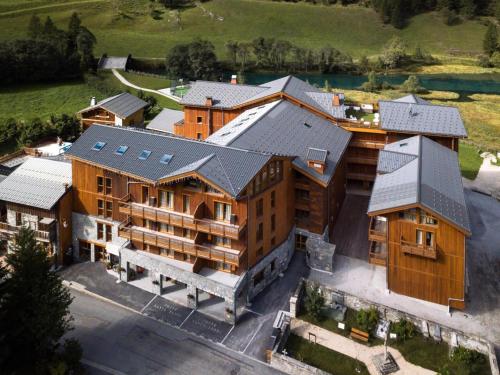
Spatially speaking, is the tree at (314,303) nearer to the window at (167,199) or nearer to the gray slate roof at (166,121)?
the window at (167,199)

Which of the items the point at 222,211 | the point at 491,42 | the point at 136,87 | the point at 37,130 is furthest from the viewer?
the point at 491,42

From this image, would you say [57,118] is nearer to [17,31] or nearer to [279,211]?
[279,211]

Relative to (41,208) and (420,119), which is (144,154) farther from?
(420,119)

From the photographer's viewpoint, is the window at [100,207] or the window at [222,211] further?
the window at [100,207]

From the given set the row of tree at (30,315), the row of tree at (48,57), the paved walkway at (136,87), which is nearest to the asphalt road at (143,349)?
the row of tree at (30,315)

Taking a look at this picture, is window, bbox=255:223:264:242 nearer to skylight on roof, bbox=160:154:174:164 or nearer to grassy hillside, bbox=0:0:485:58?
skylight on roof, bbox=160:154:174:164

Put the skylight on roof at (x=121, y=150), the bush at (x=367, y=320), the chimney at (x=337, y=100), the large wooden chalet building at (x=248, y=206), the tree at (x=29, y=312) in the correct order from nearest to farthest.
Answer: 1. the tree at (x=29, y=312)
2. the bush at (x=367, y=320)
3. the large wooden chalet building at (x=248, y=206)
4. the skylight on roof at (x=121, y=150)
5. the chimney at (x=337, y=100)

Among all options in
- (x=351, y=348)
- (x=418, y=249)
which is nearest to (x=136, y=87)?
(x=418, y=249)
